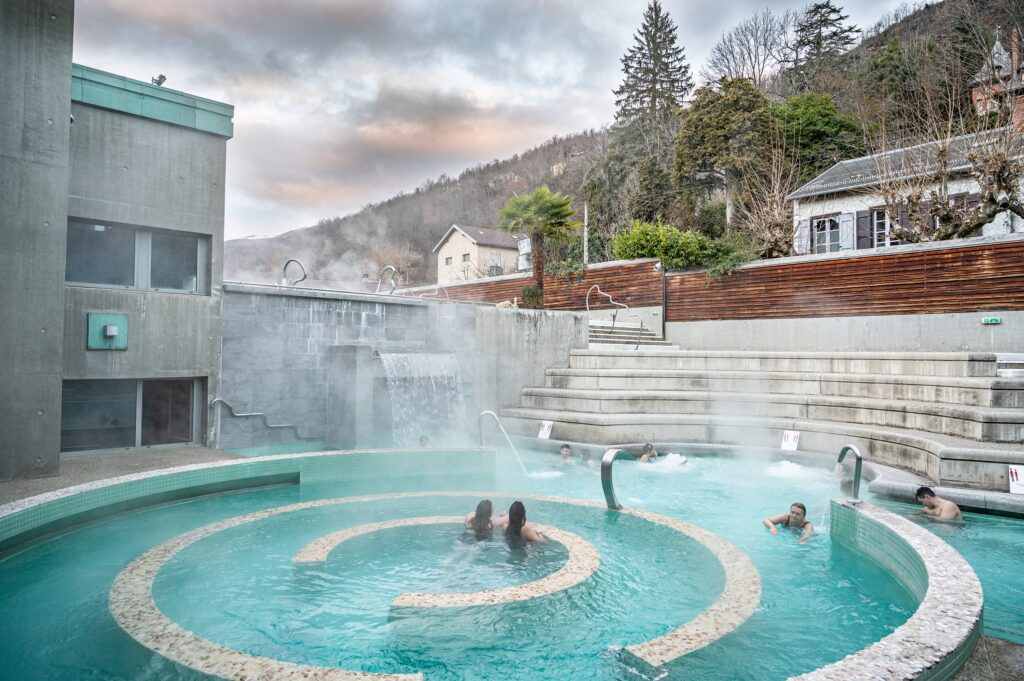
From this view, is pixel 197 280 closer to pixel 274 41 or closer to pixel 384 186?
pixel 274 41

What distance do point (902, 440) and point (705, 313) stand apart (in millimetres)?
8496

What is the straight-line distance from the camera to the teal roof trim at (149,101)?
A: 809cm

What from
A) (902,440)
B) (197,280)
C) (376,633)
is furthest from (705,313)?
(376,633)

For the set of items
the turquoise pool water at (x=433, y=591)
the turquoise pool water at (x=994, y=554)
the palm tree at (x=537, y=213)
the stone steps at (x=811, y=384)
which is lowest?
the turquoise pool water at (x=433, y=591)

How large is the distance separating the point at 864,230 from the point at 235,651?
2190 cm

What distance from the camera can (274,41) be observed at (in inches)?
830

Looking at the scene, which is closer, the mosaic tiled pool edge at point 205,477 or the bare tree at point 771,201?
the mosaic tiled pool edge at point 205,477

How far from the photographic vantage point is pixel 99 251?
845cm

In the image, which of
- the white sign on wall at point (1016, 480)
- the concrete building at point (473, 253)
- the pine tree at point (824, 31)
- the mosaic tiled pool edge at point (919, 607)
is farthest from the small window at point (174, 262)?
the pine tree at point (824, 31)

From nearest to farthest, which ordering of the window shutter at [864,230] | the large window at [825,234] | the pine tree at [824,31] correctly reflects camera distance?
the window shutter at [864,230], the large window at [825,234], the pine tree at [824,31]

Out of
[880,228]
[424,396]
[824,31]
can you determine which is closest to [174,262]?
[424,396]

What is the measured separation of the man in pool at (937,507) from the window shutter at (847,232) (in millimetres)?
15824

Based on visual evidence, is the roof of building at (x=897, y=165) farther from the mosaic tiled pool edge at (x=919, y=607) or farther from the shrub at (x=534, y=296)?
the mosaic tiled pool edge at (x=919, y=607)

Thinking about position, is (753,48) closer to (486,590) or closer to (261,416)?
(261,416)
